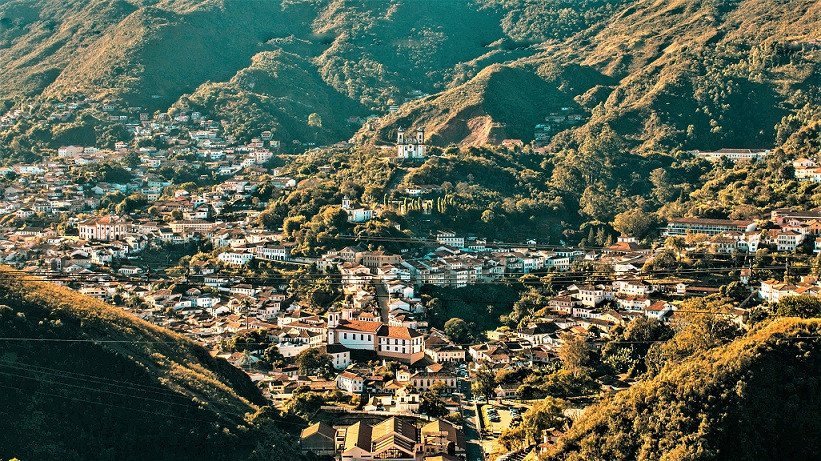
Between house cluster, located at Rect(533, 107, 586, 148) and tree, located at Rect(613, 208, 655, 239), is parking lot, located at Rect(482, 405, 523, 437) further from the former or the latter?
house cluster, located at Rect(533, 107, 586, 148)

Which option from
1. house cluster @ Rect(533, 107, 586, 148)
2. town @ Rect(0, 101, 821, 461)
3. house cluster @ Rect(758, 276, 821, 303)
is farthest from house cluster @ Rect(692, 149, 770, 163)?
house cluster @ Rect(758, 276, 821, 303)

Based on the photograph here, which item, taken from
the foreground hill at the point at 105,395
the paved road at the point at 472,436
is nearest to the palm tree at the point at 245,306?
the foreground hill at the point at 105,395

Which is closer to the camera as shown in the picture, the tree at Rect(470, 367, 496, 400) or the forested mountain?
the tree at Rect(470, 367, 496, 400)

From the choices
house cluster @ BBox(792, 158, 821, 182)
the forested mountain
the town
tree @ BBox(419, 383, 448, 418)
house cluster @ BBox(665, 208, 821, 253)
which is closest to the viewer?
tree @ BBox(419, 383, 448, 418)

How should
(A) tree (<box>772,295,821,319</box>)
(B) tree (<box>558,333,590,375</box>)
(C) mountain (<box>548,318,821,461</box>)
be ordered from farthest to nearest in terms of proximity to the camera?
(B) tree (<box>558,333,590,375</box>)
(A) tree (<box>772,295,821,319</box>)
(C) mountain (<box>548,318,821,461</box>)

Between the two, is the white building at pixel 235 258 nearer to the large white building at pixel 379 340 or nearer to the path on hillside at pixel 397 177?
the large white building at pixel 379 340

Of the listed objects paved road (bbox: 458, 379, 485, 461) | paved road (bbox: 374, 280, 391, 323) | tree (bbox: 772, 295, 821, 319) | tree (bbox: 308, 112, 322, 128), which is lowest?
paved road (bbox: 458, 379, 485, 461)

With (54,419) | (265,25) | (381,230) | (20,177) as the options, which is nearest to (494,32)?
(265,25)

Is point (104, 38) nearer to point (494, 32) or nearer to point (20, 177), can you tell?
point (20, 177)
